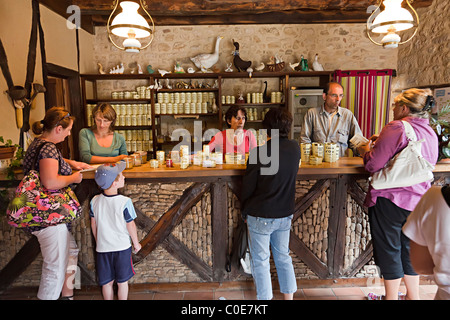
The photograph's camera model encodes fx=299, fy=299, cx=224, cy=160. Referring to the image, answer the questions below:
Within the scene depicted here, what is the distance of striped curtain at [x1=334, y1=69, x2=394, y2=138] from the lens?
18.9ft

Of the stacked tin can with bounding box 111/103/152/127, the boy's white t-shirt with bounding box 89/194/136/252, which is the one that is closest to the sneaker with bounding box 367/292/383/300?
the boy's white t-shirt with bounding box 89/194/136/252

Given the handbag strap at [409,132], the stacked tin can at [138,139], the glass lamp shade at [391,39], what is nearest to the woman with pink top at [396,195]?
the handbag strap at [409,132]

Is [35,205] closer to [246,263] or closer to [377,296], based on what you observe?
[246,263]

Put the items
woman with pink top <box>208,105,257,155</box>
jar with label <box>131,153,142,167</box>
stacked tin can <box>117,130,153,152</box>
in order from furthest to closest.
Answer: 1. stacked tin can <box>117,130,153,152</box>
2. woman with pink top <box>208,105,257,155</box>
3. jar with label <box>131,153,142,167</box>

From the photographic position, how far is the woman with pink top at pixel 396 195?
6.98ft

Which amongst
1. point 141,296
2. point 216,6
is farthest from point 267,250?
point 216,6

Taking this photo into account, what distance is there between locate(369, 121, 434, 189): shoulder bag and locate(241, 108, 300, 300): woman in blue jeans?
0.69 metres

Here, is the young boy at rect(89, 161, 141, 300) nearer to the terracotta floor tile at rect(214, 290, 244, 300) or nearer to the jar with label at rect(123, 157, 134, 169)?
the jar with label at rect(123, 157, 134, 169)

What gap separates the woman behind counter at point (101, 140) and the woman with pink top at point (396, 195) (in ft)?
7.27

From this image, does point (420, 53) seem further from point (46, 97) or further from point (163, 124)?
point (46, 97)

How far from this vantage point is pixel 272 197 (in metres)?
2.18

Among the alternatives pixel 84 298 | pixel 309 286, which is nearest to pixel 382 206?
pixel 309 286

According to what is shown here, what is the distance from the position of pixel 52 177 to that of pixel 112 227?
558mm

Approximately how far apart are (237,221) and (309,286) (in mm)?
959
